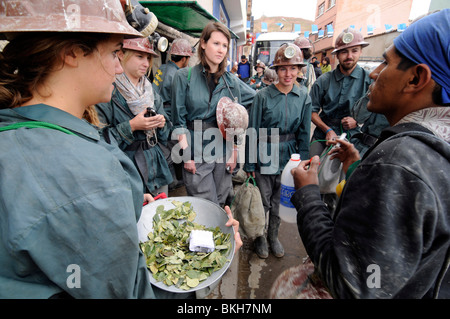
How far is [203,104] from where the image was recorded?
2.66 meters

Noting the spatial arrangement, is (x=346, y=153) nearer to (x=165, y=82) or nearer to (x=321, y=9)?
(x=165, y=82)

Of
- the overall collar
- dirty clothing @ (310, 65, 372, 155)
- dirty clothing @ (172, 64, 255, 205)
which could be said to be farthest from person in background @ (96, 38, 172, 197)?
dirty clothing @ (310, 65, 372, 155)

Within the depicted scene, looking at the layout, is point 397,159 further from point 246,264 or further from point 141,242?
point 246,264

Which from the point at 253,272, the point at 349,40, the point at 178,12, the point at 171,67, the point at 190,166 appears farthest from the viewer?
the point at 178,12

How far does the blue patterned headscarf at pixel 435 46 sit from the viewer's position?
0.90 meters

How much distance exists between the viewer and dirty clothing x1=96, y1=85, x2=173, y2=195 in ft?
7.31

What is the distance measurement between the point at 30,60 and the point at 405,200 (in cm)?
143

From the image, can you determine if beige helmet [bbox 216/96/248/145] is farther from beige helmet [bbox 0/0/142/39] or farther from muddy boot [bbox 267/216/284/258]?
beige helmet [bbox 0/0/142/39]

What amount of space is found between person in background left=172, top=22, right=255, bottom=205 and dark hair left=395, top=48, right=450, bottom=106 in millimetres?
1860

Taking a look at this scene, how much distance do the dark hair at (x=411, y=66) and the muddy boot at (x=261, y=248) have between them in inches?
100

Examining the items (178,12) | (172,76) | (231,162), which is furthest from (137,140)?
(178,12)

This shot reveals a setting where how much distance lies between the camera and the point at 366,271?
2.81ft
